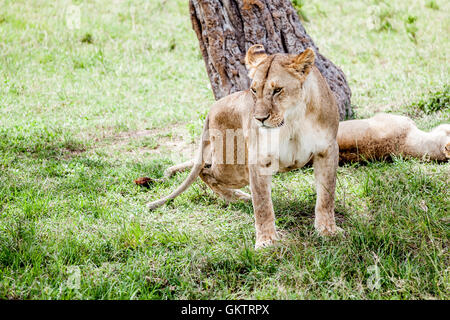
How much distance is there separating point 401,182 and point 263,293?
6.29 ft

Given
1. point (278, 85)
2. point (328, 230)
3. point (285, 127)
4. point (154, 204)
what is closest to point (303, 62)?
point (278, 85)

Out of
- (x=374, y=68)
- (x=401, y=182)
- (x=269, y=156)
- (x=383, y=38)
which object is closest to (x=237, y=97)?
(x=269, y=156)

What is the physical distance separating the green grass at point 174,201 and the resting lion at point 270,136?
7.5 inches

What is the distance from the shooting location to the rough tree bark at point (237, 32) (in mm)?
5629

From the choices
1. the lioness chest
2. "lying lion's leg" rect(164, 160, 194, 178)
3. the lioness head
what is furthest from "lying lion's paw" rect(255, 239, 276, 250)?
"lying lion's leg" rect(164, 160, 194, 178)

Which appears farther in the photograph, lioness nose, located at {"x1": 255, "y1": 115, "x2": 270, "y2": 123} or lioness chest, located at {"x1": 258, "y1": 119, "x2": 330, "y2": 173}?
lioness chest, located at {"x1": 258, "y1": 119, "x2": 330, "y2": 173}

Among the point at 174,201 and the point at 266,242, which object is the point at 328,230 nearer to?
the point at 266,242

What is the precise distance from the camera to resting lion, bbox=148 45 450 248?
10.9 feet

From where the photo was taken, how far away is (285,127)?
3484 millimetres

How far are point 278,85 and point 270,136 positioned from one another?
40 cm

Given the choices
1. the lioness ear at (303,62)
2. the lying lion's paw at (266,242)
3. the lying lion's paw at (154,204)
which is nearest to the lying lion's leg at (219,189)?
the lying lion's paw at (154,204)

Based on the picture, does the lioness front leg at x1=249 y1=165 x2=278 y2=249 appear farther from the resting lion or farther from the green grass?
the green grass

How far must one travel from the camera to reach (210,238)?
3678mm
